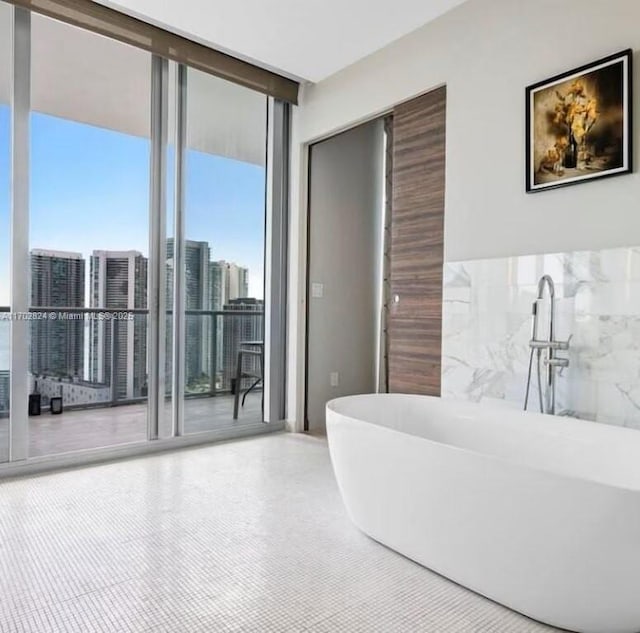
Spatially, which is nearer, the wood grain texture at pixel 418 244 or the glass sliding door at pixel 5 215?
the glass sliding door at pixel 5 215

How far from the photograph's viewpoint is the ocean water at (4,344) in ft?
9.54

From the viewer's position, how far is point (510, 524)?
1561 millimetres

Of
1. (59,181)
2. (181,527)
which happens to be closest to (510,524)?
(181,527)

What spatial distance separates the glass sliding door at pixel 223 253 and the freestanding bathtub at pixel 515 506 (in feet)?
5.28

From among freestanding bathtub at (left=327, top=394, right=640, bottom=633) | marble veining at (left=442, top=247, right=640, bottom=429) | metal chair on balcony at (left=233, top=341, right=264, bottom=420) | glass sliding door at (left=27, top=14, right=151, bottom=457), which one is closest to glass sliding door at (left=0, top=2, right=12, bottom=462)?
glass sliding door at (left=27, top=14, right=151, bottom=457)

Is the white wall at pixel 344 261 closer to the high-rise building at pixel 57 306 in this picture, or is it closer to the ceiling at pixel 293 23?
the ceiling at pixel 293 23

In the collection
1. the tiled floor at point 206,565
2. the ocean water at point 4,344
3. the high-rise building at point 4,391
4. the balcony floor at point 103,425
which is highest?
the ocean water at point 4,344

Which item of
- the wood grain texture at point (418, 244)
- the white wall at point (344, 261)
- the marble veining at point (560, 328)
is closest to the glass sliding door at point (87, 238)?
the white wall at point (344, 261)

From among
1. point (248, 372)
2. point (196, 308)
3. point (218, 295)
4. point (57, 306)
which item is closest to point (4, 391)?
point (57, 306)

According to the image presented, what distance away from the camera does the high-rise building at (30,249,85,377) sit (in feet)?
9.91

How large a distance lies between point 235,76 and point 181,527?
3.07 meters

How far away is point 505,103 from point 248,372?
2.55 m

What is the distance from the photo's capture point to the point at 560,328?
2443mm

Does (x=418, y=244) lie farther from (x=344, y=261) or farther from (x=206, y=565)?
(x=206, y=565)
